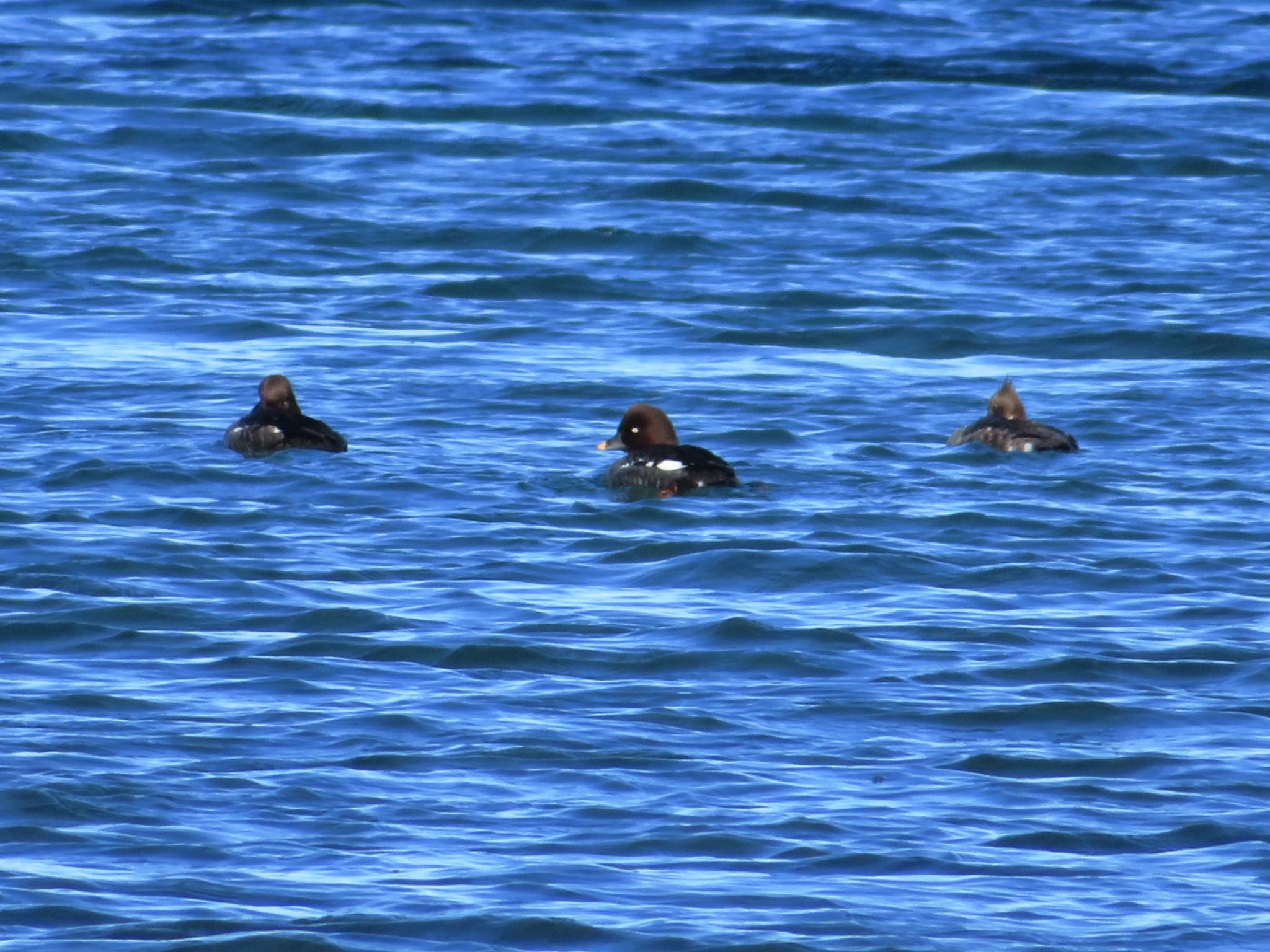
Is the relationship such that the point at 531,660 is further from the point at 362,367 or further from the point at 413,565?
the point at 362,367

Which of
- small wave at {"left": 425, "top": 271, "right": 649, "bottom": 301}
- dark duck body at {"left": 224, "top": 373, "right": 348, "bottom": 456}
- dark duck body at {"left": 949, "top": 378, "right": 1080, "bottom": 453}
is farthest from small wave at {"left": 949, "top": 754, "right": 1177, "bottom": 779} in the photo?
small wave at {"left": 425, "top": 271, "right": 649, "bottom": 301}

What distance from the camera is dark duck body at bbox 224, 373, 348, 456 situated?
13.9m

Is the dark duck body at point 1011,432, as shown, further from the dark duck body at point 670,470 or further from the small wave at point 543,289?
the small wave at point 543,289

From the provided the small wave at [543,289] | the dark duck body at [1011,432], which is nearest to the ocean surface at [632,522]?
the small wave at [543,289]

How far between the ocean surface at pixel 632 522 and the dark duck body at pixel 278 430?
14 centimetres

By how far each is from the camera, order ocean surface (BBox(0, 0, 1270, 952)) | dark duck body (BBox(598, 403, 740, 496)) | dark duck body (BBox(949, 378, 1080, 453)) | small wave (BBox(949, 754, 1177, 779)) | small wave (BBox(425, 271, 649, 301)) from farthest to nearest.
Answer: small wave (BBox(425, 271, 649, 301))
dark duck body (BBox(949, 378, 1080, 453))
dark duck body (BBox(598, 403, 740, 496))
small wave (BBox(949, 754, 1177, 779))
ocean surface (BBox(0, 0, 1270, 952))

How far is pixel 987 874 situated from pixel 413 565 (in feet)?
15.0

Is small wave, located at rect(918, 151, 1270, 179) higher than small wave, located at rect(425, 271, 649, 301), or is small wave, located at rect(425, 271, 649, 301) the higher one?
small wave, located at rect(918, 151, 1270, 179)

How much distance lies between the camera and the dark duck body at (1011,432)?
1427cm

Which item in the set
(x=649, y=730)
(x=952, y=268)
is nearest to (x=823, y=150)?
(x=952, y=268)

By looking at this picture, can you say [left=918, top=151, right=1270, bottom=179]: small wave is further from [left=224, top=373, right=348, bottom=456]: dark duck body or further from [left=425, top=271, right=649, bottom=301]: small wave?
[left=224, top=373, right=348, bottom=456]: dark duck body

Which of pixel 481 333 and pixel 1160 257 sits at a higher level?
pixel 1160 257

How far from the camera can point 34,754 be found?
8.81 m

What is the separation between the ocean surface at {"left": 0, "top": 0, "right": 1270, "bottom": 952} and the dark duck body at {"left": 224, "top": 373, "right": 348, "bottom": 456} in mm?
140
